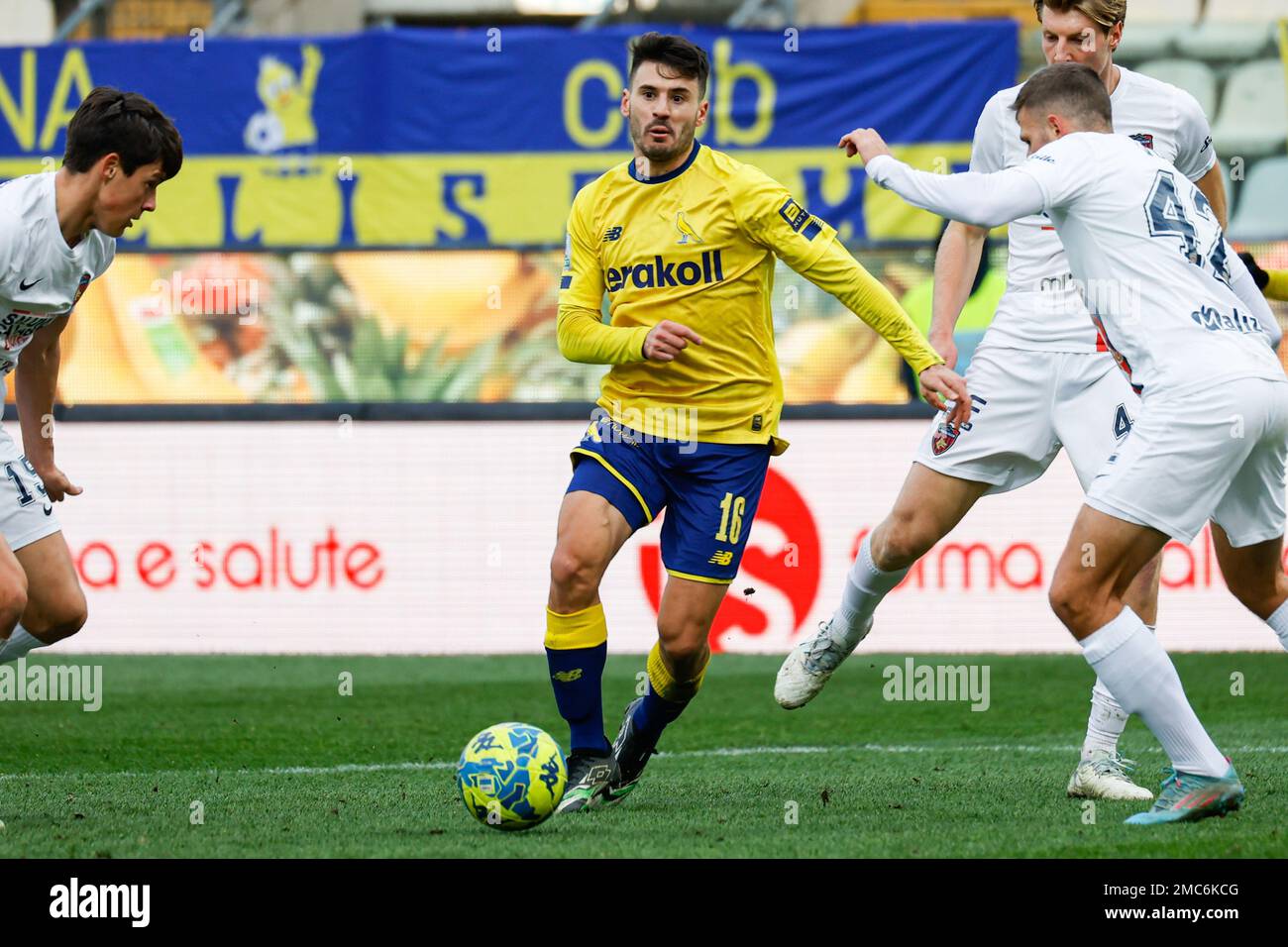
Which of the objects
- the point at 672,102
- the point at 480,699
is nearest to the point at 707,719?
the point at 480,699

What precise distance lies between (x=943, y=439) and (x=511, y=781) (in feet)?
6.39

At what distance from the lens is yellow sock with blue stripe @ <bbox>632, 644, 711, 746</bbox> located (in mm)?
5973

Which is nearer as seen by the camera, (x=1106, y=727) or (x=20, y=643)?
(x=20, y=643)

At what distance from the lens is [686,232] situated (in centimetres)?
589

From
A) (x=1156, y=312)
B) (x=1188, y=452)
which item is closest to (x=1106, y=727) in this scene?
(x=1188, y=452)

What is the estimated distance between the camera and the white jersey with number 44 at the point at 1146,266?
515 centimetres

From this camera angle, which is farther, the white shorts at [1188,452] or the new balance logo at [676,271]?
the new balance logo at [676,271]

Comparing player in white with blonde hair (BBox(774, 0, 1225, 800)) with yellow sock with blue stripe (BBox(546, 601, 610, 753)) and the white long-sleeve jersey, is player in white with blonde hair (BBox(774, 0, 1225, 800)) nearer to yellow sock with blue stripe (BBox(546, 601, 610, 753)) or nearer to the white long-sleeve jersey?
the white long-sleeve jersey

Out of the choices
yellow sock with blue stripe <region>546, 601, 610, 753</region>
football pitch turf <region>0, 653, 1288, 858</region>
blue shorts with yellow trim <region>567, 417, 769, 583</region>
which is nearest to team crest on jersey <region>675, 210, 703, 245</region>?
blue shorts with yellow trim <region>567, 417, 769, 583</region>

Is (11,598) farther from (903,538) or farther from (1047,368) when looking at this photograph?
(1047,368)

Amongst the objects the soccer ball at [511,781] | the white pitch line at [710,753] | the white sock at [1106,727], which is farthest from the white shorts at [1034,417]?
the soccer ball at [511,781]

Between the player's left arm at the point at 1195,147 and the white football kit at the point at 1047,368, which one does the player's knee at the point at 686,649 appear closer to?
the white football kit at the point at 1047,368

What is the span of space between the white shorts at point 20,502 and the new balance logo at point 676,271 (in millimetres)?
1937

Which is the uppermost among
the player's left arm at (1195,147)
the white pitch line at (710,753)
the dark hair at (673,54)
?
the dark hair at (673,54)
